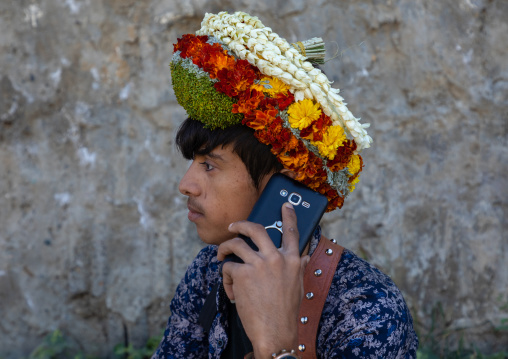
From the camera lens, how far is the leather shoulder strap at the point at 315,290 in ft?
5.97

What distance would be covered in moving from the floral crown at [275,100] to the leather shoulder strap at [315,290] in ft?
0.84

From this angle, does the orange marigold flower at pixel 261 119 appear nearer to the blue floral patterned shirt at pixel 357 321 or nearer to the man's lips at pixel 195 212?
the man's lips at pixel 195 212

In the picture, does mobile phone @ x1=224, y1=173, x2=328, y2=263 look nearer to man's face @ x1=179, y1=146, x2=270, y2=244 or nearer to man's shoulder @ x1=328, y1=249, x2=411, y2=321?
man's face @ x1=179, y1=146, x2=270, y2=244

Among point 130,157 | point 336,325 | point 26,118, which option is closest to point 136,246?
point 130,157

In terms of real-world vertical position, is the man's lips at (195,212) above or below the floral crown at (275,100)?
below

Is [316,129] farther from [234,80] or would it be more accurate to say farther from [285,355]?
[285,355]

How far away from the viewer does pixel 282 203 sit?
1897 millimetres

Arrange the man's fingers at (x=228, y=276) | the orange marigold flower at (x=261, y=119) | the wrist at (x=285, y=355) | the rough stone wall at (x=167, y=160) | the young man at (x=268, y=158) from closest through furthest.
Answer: the wrist at (x=285, y=355)
the man's fingers at (x=228, y=276)
the young man at (x=268, y=158)
the orange marigold flower at (x=261, y=119)
the rough stone wall at (x=167, y=160)

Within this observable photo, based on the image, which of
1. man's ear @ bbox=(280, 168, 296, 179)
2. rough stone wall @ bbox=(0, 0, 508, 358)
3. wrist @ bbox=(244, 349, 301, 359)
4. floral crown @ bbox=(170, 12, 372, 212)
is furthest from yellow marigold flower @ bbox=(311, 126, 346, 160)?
rough stone wall @ bbox=(0, 0, 508, 358)

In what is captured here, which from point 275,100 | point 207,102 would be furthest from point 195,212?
point 275,100

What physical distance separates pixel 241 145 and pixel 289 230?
1.37ft

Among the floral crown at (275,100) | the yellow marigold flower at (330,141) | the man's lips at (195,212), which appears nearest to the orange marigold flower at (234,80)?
the floral crown at (275,100)

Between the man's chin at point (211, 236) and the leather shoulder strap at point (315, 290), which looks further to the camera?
the man's chin at point (211, 236)

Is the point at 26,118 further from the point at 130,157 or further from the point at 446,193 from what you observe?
the point at 446,193
